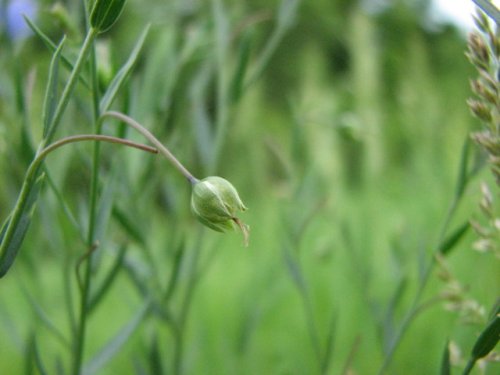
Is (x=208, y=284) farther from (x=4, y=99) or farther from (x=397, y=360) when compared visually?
(x=4, y=99)

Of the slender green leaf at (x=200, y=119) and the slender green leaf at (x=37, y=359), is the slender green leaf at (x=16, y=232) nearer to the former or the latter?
→ the slender green leaf at (x=37, y=359)

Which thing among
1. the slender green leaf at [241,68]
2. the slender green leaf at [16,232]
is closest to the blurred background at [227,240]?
the slender green leaf at [241,68]

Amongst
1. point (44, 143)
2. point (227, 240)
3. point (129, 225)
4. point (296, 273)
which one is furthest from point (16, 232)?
point (227, 240)

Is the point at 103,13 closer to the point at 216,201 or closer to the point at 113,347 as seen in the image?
the point at 216,201

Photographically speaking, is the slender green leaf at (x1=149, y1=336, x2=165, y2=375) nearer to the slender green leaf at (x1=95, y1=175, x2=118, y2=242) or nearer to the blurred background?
the blurred background

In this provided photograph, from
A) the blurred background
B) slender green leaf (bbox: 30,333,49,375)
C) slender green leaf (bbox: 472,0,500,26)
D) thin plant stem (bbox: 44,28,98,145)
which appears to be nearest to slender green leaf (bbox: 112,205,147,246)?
the blurred background

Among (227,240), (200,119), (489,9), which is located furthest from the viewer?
(227,240)

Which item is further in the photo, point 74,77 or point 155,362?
point 155,362
